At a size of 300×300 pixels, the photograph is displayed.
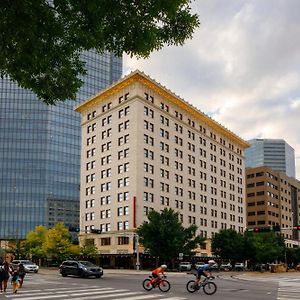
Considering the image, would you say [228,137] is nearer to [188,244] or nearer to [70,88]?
[188,244]

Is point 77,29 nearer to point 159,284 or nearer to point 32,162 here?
point 159,284

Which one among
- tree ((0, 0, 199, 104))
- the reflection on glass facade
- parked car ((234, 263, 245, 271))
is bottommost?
parked car ((234, 263, 245, 271))

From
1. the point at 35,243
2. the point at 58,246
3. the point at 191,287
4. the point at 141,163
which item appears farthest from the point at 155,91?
the point at 191,287

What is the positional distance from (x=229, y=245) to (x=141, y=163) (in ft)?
71.9

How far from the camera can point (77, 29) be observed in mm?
8797

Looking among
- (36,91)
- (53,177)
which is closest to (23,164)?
(53,177)

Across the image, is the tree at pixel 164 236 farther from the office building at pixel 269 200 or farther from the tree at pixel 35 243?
the office building at pixel 269 200

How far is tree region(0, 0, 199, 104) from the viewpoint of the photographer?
8141 millimetres

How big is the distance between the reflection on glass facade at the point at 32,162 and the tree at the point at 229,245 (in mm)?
76478

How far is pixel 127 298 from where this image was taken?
2136 cm

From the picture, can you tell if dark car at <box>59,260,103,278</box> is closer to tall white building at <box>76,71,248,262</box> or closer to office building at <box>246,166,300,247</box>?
tall white building at <box>76,71,248,262</box>

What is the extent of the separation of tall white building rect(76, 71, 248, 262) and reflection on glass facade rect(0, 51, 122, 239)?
5357 cm

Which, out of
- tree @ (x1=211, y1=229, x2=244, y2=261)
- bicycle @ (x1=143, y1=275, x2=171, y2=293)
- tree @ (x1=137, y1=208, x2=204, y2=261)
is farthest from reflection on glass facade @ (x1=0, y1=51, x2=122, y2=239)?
bicycle @ (x1=143, y1=275, x2=171, y2=293)

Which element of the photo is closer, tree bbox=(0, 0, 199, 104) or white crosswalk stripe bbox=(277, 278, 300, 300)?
tree bbox=(0, 0, 199, 104)
